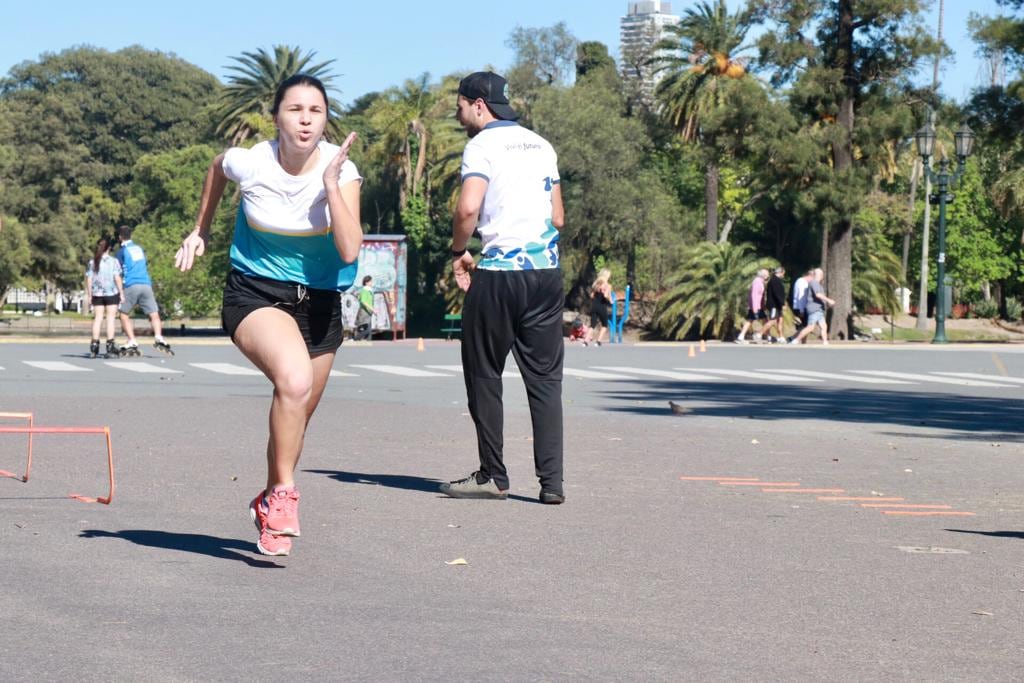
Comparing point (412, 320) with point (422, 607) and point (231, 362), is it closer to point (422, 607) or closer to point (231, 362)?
point (231, 362)

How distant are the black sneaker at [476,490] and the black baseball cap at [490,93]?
1.85 m

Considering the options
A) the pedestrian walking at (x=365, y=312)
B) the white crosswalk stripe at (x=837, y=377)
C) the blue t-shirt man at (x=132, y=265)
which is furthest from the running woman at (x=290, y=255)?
the pedestrian walking at (x=365, y=312)

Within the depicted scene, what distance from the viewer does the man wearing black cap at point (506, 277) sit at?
8633mm

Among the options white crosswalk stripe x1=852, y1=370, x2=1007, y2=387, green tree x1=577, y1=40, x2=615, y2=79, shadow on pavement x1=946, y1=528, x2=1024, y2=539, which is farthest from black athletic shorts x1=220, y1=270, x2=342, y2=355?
green tree x1=577, y1=40, x2=615, y2=79

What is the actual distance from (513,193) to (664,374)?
15508 mm

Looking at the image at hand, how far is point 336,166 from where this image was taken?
22.0ft

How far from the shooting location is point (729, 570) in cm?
668

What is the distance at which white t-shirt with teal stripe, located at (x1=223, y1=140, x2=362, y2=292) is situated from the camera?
6844 mm

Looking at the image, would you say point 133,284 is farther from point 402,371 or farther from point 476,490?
point 476,490

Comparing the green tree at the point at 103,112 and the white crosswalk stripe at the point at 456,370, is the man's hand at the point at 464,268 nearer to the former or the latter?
the white crosswalk stripe at the point at 456,370

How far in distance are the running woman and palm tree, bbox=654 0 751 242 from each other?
57591mm

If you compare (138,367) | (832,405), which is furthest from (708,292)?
(832,405)

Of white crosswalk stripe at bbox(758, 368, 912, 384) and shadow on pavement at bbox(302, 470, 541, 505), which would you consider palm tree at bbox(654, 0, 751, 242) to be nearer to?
white crosswalk stripe at bbox(758, 368, 912, 384)

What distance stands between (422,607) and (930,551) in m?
2.55
